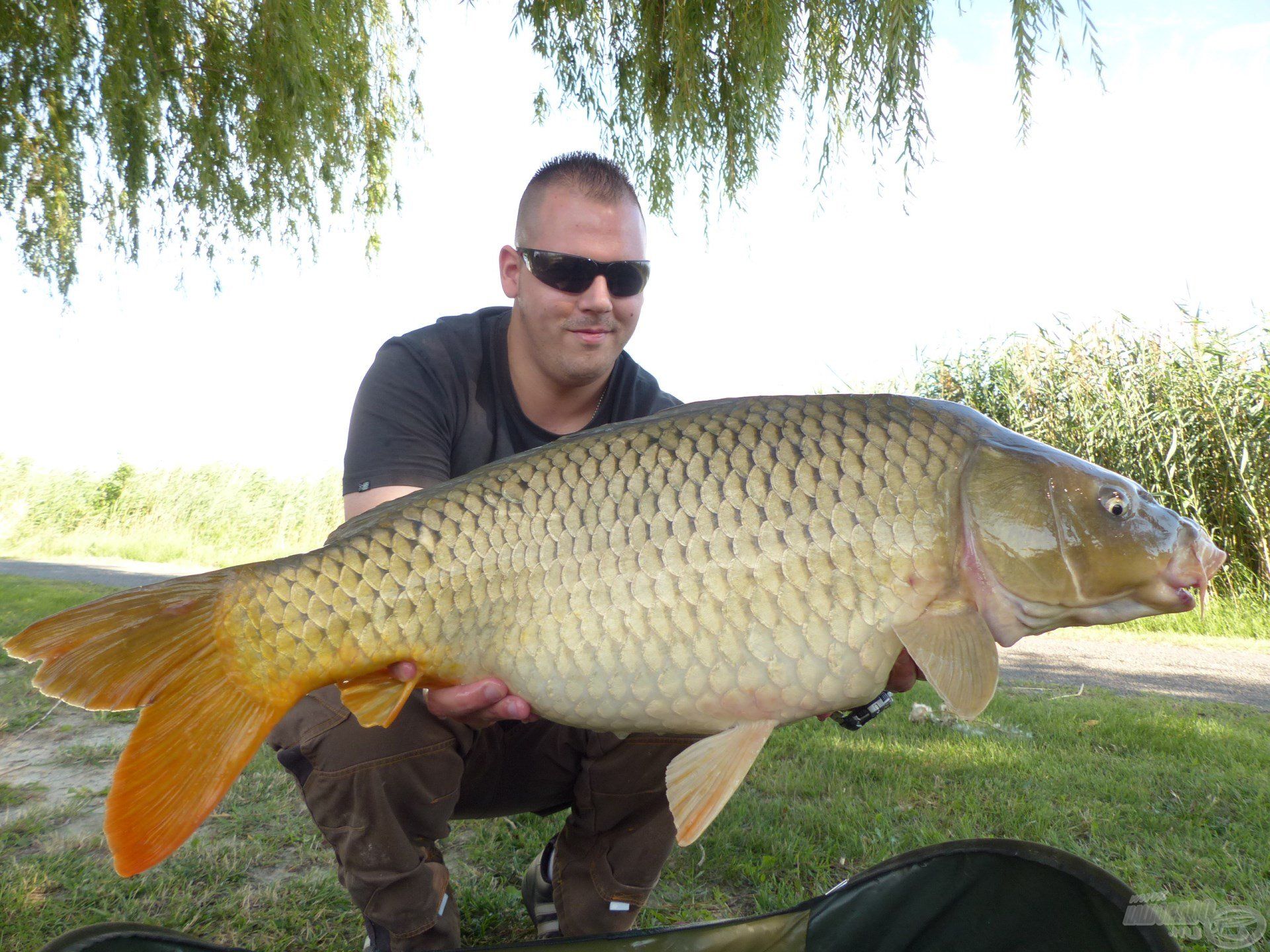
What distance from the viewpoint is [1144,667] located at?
448cm

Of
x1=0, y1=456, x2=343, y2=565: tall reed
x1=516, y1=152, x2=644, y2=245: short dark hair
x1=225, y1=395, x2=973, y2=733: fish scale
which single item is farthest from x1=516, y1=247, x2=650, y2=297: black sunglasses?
x1=0, y1=456, x2=343, y2=565: tall reed

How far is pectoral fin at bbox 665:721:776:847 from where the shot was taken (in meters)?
1.12

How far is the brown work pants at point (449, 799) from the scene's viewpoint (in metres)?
1.39

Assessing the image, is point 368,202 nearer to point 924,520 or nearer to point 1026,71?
point 1026,71

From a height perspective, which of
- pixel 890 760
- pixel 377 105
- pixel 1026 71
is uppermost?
pixel 377 105

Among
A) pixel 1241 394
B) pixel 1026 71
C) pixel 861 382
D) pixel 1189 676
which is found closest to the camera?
pixel 1026 71

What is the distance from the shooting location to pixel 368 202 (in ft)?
14.6

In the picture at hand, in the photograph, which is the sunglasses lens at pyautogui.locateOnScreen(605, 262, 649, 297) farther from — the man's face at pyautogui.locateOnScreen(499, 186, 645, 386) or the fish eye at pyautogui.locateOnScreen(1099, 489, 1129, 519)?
the fish eye at pyautogui.locateOnScreen(1099, 489, 1129, 519)

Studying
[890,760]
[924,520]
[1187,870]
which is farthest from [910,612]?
[890,760]

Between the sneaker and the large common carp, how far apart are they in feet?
2.00

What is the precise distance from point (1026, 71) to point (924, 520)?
154cm

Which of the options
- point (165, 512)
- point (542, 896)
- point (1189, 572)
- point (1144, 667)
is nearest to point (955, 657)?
point (1189, 572)

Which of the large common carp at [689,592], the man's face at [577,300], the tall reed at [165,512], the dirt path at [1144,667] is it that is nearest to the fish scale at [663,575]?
the large common carp at [689,592]

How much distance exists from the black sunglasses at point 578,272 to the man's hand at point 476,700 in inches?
33.8
